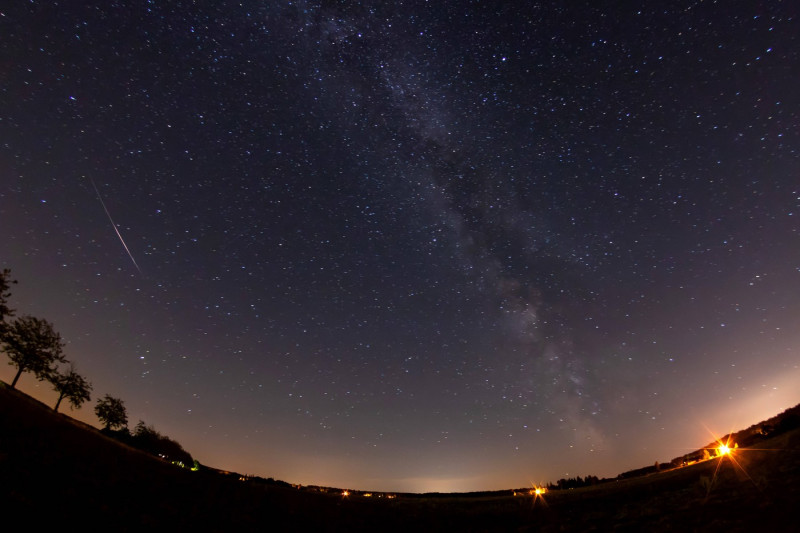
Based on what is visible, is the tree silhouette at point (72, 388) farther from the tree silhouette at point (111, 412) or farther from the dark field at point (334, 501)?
the dark field at point (334, 501)

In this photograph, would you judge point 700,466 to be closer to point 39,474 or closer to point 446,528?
point 446,528

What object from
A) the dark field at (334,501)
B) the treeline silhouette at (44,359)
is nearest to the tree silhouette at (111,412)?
the treeline silhouette at (44,359)

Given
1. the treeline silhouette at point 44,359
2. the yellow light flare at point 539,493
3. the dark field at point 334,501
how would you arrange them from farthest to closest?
1. the treeline silhouette at point 44,359
2. the yellow light flare at point 539,493
3. the dark field at point 334,501

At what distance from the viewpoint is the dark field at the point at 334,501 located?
891 centimetres

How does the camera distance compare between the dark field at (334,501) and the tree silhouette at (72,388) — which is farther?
the tree silhouette at (72,388)

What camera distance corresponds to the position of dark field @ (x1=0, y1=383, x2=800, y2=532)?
351 inches

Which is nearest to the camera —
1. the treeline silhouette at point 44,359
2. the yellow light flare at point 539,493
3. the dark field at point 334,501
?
the dark field at point 334,501

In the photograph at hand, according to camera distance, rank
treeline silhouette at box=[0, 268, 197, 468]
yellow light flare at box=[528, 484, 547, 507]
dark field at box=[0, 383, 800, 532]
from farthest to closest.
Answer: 1. treeline silhouette at box=[0, 268, 197, 468]
2. yellow light flare at box=[528, 484, 547, 507]
3. dark field at box=[0, 383, 800, 532]

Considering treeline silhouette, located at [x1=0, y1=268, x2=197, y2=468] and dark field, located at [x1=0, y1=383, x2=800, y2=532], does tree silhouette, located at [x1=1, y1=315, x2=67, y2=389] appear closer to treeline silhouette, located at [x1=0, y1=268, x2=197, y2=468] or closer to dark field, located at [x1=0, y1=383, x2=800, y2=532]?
treeline silhouette, located at [x1=0, y1=268, x2=197, y2=468]

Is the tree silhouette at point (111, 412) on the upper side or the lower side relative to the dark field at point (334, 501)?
upper

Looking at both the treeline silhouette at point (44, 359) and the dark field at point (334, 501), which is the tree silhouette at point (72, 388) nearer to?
the treeline silhouette at point (44, 359)

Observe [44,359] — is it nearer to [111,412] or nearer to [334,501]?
[111,412]

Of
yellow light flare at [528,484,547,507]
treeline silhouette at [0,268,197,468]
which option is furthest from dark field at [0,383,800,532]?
treeline silhouette at [0,268,197,468]

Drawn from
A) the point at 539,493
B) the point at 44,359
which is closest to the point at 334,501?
the point at 539,493
